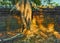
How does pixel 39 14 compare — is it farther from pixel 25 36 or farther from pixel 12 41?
pixel 12 41

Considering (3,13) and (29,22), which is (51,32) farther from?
(3,13)

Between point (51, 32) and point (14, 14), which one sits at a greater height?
point (14, 14)

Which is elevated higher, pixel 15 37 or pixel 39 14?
pixel 39 14

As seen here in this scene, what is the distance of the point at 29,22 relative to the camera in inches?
324

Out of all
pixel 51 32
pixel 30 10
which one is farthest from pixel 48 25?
pixel 30 10

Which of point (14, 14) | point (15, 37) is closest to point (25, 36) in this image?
point (15, 37)

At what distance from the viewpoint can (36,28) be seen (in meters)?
8.34

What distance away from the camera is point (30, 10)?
8.23 m

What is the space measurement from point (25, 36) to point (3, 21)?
103 centimetres

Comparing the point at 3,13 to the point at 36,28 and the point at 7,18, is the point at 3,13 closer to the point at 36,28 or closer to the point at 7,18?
the point at 7,18

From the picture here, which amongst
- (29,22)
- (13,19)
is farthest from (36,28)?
(13,19)

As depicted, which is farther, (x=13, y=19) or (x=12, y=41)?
(x=13, y=19)

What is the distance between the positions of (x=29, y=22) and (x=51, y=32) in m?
0.93

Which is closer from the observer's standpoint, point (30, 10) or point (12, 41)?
point (12, 41)
